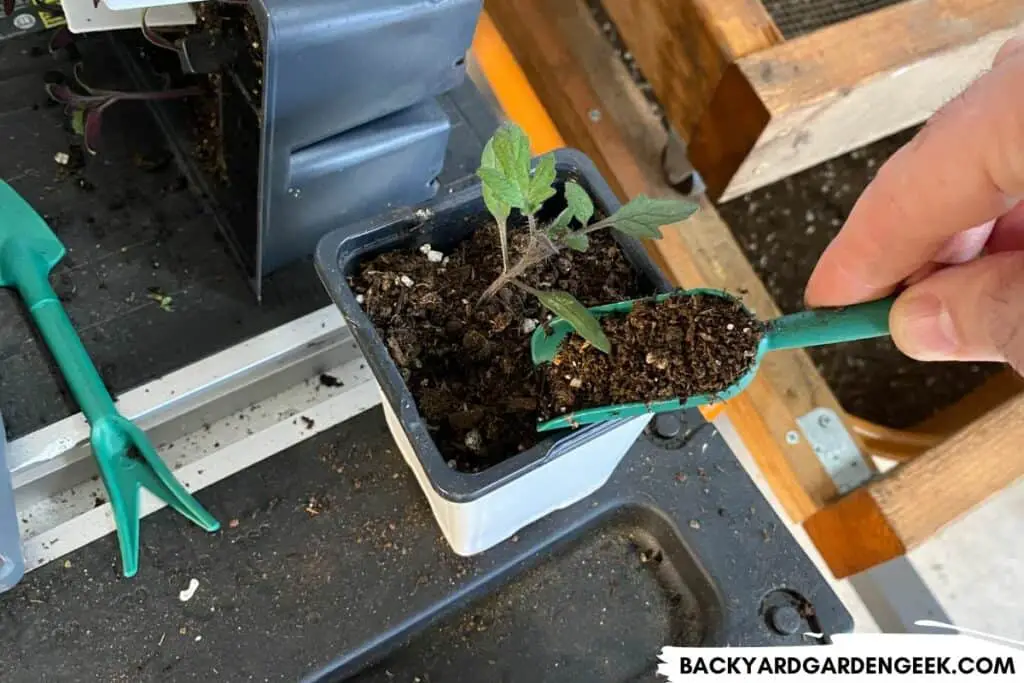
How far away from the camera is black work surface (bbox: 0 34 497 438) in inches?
30.3

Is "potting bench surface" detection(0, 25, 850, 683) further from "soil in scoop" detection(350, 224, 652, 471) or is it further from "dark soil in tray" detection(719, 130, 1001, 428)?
"dark soil in tray" detection(719, 130, 1001, 428)

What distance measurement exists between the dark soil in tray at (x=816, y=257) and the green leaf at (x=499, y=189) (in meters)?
0.83

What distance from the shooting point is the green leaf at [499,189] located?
0.54m

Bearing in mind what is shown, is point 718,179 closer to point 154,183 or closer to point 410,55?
point 410,55

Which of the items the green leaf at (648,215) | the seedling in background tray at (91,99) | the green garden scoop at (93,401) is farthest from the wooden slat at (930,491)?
the seedling in background tray at (91,99)

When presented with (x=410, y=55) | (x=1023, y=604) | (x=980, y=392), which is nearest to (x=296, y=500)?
(x=410, y=55)

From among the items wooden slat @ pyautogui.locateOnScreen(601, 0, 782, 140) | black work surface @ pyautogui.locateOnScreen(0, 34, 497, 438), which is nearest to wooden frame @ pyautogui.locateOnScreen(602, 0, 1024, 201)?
wooden slat @ pyautogui.locateOnScreen(601, 0, 782, 140)

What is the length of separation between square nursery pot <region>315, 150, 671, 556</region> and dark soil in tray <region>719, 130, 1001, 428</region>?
67 centimetres

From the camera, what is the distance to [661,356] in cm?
56

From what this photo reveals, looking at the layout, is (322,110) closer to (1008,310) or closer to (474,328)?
(474,328)

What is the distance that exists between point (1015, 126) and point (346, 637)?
60 cm

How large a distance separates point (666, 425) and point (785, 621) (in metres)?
0.20

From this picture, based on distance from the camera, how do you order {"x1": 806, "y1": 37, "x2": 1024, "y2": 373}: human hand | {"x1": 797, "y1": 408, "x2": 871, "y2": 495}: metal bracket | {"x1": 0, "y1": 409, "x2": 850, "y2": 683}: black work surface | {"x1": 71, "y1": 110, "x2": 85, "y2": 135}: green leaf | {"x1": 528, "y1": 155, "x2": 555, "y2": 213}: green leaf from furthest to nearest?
{"x1": 797, "y1": 408, "x2": 871, "y2": 495}: metal bracket
{"x1": 71, "y1": 110, "x2": 85, "y2": 135}: green leaf
{"x1": 0, "y1": 409, "x2": 850, "y2": 683}: black work surface
{"x1": 528, "y1": 155, "x2": 555, "y2": 213}: green leaf
{"x1": 806, "y1": 37, "x2": 1024, "y2": 373}: human hand

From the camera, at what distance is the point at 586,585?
792 millimetres
